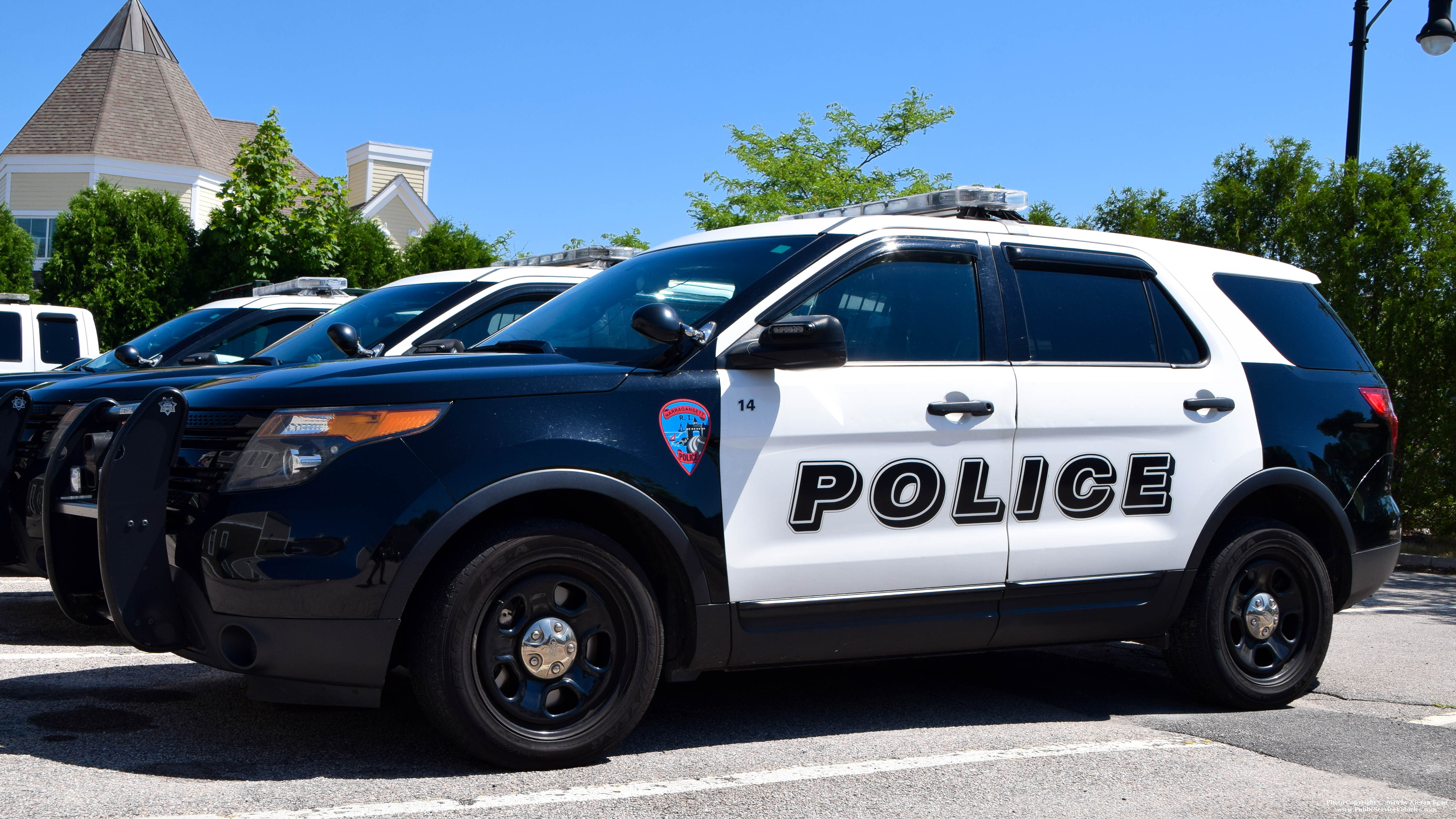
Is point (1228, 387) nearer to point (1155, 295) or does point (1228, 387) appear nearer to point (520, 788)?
point (1155, 295)

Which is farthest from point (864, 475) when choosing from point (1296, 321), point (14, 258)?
point (14, 258)

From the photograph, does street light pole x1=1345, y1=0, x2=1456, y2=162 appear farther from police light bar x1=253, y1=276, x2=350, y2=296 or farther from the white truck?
the white truck

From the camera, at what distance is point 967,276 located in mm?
5070

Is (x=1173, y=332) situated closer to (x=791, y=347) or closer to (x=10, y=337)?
(x=791, y=347)

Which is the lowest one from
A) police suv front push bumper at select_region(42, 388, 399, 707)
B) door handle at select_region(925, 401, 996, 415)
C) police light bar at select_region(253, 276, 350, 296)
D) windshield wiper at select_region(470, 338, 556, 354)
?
police suv front push bumper at select_region(42, 388, 399, 707)

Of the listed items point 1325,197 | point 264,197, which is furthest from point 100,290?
point 1325,197

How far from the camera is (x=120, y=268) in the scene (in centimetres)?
2352

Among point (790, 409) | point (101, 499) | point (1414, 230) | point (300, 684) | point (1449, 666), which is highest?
point (1414, 230)

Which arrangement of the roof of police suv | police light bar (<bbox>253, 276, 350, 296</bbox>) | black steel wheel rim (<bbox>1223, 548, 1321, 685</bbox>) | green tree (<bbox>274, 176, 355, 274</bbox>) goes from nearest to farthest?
the roof of police suv < black steel wheel rim (<bbox>1223, 548, 1321, 685</bbox>) < police light bar (<bbox>253, 276, 350, 296</bbox>) < green tree (<bbox>274, 176, 355, 274</bbox>)

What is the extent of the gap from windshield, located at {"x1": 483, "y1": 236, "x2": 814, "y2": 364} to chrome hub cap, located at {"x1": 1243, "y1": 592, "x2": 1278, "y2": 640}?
256 centimetres

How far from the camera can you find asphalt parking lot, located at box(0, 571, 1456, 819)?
12.7 feet

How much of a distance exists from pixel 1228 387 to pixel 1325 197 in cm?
1010

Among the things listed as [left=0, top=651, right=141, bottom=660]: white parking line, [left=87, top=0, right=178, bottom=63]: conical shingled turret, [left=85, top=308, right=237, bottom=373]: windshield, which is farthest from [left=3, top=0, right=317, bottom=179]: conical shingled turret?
[left=0, top=651, right=141, bottom=660]: white parking line

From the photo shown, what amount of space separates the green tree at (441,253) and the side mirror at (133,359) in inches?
586
